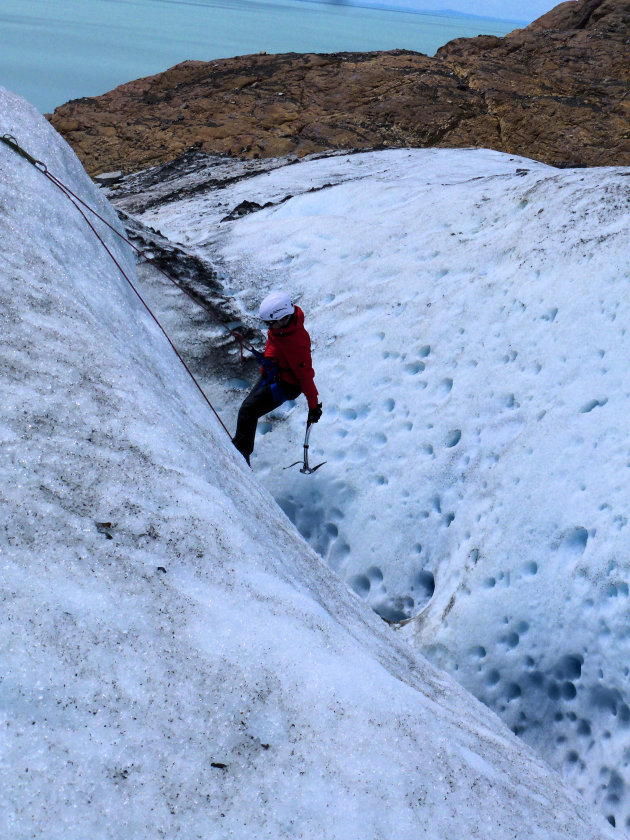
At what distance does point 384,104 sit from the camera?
15.0 meters

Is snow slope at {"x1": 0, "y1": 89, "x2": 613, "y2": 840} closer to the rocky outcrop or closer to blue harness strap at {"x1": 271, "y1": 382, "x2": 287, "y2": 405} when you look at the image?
blue harness strap at {"x1": 271, "y1": 382, "x2": 287, "y2": 405}

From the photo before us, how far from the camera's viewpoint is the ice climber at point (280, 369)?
489cm

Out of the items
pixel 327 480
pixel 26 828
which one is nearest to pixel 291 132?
pixel 327 480

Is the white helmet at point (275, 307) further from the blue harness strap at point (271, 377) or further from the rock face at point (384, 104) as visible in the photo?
the rock face at point (384, 104)

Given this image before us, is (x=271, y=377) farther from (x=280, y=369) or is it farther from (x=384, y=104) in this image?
(x=384, y=104)

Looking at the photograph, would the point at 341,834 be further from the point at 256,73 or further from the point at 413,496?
the point at 256,73

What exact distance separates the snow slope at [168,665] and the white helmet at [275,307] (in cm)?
169

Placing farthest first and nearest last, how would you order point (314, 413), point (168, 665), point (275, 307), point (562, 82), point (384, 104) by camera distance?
point (562, 82)
point (384, 104)
point (314, 413)
point (275, 307)
point (168, 665)

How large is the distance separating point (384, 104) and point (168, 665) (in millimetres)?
15203

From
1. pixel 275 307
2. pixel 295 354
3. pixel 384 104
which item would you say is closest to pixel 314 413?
pixel 295 354

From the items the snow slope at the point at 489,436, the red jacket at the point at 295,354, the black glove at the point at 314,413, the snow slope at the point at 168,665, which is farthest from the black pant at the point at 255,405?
the snow slope at the point at 168,665

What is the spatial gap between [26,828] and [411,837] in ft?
3.62

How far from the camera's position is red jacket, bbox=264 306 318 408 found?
5.02 metres

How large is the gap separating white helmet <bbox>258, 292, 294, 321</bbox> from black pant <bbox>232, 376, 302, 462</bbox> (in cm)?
61
